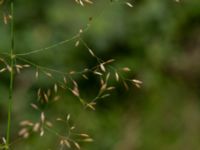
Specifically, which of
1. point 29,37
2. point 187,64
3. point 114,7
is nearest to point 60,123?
point 29,37

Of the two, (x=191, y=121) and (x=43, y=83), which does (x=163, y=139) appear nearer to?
(x=191, y=121)

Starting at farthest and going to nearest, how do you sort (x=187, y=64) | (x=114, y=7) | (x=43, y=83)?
(x=187, y=64) → (x=114, y=7) → (x=43, y=83)

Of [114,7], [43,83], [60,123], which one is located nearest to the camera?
[60,123]

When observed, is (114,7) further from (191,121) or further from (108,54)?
(191,121)

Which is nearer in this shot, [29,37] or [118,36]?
[29,37]

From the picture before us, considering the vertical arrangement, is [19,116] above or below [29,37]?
below

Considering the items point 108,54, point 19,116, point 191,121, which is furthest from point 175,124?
point 19,116
